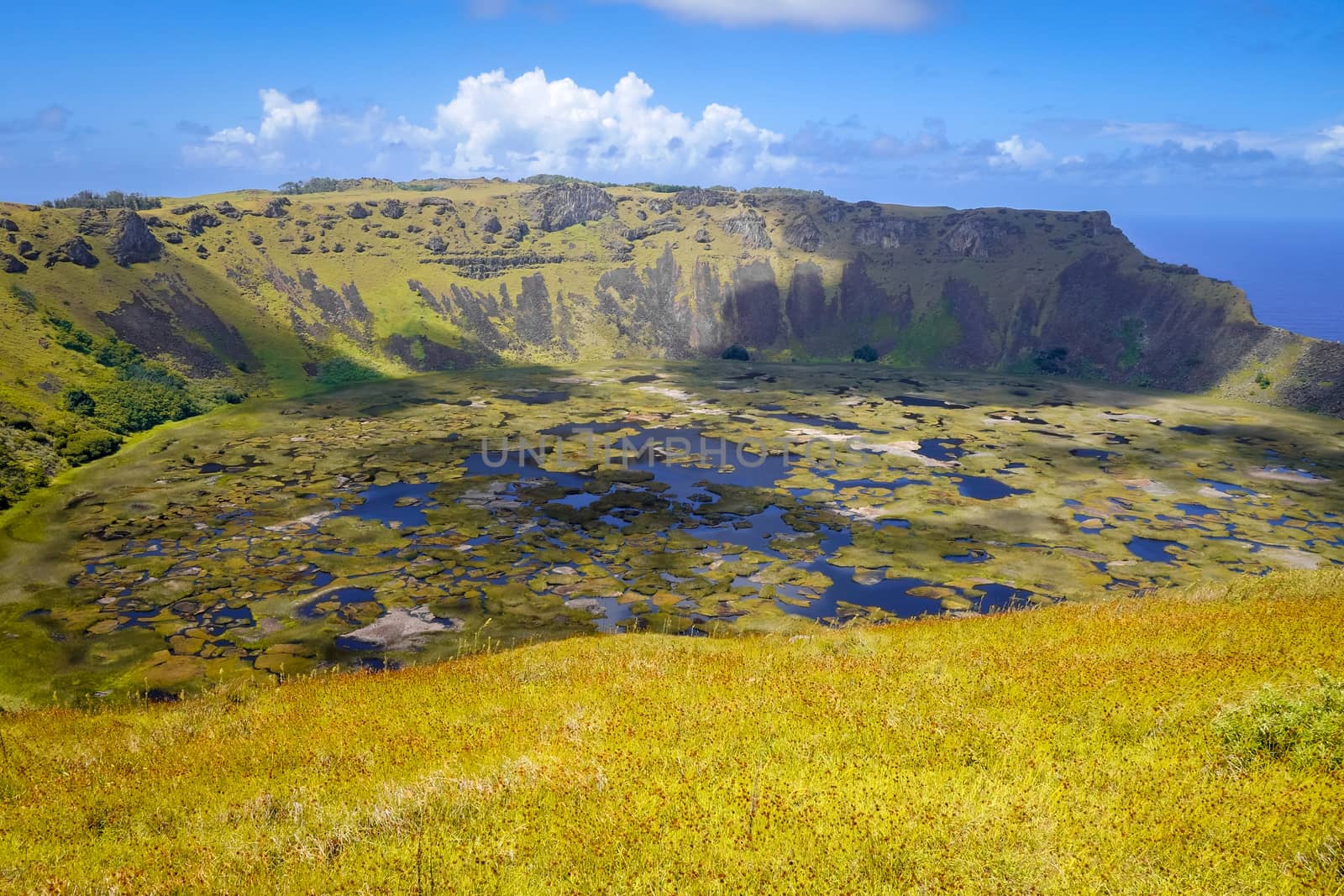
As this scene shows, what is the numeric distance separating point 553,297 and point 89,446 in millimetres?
92109

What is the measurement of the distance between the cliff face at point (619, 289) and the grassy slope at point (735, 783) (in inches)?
3431

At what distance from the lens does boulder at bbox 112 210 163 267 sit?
370 ft

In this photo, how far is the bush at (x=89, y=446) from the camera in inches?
2660

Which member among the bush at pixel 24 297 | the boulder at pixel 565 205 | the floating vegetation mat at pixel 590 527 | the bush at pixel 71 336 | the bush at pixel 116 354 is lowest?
the floating vegetation mat at pixel 590 527

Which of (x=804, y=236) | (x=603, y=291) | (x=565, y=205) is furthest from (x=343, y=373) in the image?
(x=804, y=236)

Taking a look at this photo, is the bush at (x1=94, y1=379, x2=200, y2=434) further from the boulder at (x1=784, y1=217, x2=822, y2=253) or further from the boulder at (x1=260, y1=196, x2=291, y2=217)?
the boulder at (x1=784, y1=217, x2=822, y2=253)

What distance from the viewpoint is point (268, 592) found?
4253 cm

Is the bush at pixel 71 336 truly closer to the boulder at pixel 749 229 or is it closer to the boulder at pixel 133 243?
the boulder at pixel 133 243

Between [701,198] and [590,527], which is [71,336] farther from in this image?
[701,198]

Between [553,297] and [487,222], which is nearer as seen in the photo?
[553,297]

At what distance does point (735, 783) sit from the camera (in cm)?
1107

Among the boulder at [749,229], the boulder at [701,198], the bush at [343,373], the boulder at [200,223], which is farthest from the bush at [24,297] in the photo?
the boulder at [701,198]

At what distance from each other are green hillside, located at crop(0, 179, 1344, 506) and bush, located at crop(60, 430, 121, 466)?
259mm

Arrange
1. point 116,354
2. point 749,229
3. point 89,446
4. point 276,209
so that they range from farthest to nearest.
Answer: point 749,229 → point 276,209 → point 116,354 → point 89,446
